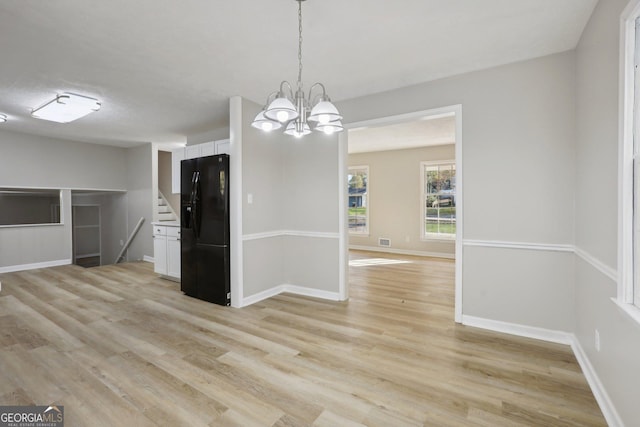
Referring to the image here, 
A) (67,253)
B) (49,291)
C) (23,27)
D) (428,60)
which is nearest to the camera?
(23,27)

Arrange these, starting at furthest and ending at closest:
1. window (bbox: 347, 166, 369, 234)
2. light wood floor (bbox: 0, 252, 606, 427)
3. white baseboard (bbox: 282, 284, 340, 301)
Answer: window (bbox: 347, 166, 369, 234)
white baseboard (bbox: 282, 284, 340, 301)
light wood floor (bbox: 0, 252, 606, 427)

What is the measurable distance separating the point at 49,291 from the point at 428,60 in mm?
5877

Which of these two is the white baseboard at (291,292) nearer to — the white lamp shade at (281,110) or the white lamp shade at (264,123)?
the white lamp shade at (264,123)

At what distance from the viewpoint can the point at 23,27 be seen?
7.43 feet

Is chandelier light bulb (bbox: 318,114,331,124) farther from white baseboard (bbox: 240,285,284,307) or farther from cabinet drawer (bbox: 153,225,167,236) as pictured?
cabinet drawer (bbox: 153,225,167,236)

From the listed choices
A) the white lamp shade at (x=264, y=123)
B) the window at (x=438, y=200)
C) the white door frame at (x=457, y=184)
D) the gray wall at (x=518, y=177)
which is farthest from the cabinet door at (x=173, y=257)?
the window at (x=438, y=200)

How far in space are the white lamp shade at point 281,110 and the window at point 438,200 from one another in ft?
20.0

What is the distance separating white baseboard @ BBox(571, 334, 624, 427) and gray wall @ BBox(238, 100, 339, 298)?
2.44m

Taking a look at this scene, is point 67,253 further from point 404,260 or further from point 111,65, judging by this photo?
point 404,260

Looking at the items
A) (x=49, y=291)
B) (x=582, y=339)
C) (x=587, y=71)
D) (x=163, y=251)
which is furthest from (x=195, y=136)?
(x=582, y=339)

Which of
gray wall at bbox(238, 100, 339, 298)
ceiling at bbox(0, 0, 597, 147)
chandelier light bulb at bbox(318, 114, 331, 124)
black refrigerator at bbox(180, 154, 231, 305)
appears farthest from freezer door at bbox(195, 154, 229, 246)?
chandelier light bulb at bbox(318, 114, 331, 124)

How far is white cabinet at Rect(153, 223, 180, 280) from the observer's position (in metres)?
4.90

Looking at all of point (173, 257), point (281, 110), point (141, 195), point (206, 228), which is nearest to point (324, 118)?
point (281, 110)

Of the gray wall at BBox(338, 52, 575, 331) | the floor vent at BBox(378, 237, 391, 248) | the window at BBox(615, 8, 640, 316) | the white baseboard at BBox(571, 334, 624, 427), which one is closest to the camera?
the window at BBox(615, 8, 640, 316)
